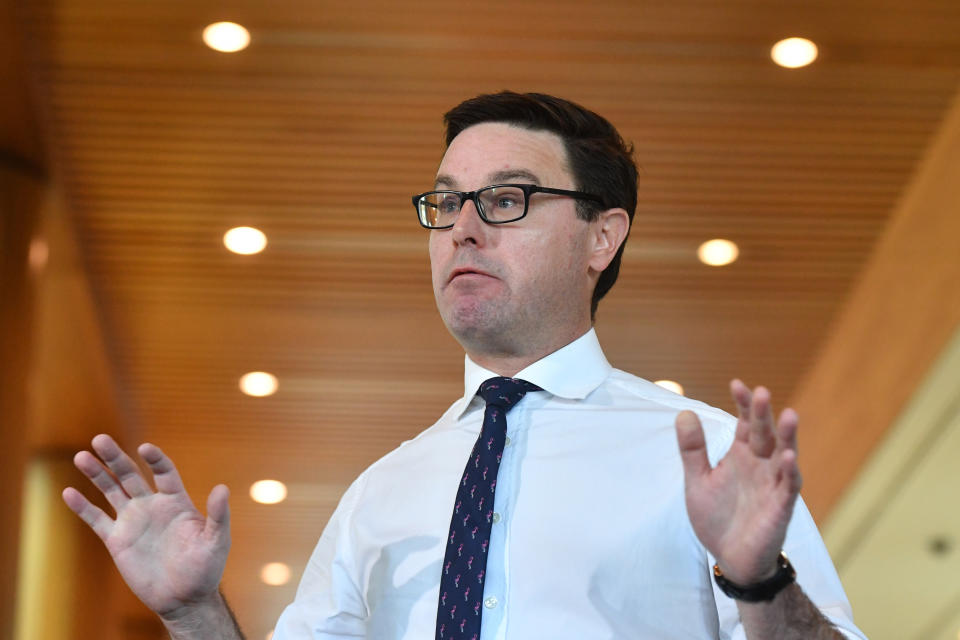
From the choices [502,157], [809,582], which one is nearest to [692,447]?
[809,582]

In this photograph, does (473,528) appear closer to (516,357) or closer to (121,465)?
(516,357)

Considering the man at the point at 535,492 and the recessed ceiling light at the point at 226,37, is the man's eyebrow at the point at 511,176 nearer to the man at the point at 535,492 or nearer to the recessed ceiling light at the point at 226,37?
the man at the point at 535,492

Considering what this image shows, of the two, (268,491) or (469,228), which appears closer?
(469,228)

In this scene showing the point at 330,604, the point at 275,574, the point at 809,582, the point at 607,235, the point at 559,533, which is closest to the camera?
the point at 809,582

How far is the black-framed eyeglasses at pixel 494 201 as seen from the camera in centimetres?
186

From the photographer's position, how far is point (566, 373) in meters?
1.83

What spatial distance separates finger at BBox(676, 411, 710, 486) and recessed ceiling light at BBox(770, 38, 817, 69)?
3.76 metres

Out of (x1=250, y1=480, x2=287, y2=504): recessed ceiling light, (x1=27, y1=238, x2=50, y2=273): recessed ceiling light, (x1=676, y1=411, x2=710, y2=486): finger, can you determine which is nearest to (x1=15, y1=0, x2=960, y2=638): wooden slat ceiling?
(x1=27, y1=238, x2=50, y2=273): recessed ceiling light

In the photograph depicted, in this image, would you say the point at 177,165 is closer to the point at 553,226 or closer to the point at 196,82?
the point at 196,82

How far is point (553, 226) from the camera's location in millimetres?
1891

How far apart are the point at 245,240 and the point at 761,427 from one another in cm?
499

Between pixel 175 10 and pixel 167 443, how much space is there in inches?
174

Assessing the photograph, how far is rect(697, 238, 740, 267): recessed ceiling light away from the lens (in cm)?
603

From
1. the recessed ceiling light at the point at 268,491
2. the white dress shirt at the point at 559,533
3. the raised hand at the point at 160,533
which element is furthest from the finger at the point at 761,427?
the recessed ceiling light at the point at 268,491
